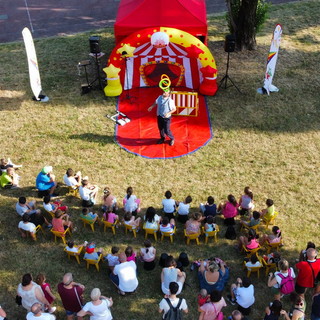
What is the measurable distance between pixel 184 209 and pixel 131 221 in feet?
3.94

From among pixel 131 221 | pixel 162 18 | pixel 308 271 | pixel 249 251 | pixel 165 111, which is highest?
pixel 162 18

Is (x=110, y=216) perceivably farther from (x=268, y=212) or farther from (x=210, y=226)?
(x=268, y=212)

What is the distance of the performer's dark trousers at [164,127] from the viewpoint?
35.7ft

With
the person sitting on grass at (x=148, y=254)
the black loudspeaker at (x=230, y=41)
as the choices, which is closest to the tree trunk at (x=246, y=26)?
the black loudspeaker at (x=230, y=41)

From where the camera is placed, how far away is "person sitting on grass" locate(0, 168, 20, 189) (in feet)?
32.7

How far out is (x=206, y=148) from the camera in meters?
11.4

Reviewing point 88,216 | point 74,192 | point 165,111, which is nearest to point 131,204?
point 88,216

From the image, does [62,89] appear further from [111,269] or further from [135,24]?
[111,269]

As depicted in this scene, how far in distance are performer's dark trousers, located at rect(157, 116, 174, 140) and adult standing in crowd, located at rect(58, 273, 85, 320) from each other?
16.9ft

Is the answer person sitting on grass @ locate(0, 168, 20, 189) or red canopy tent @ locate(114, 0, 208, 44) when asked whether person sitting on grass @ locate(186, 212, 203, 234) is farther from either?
red canopy tent @ locate(114, 0, 208, 44)

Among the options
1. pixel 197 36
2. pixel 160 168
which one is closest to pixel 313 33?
pixel 197 36

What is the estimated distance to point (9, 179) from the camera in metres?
9.97

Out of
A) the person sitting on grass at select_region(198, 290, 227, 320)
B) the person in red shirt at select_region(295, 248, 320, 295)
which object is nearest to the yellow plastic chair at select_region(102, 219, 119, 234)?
the person sitting on grass at select_region(198, 290, 227, 320)

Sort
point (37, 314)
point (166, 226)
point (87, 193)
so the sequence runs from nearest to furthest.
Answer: point (37, 314)
point (166, 226)
point (87, 193)
